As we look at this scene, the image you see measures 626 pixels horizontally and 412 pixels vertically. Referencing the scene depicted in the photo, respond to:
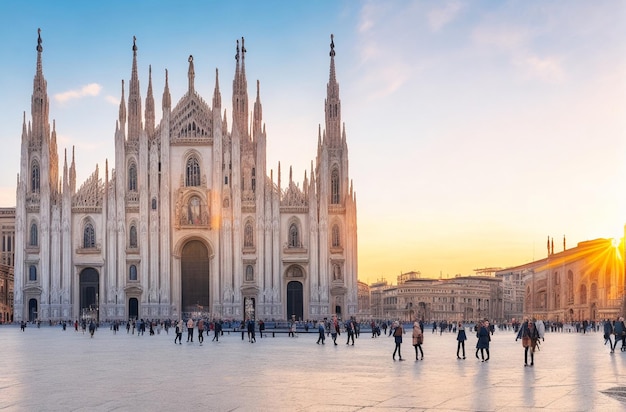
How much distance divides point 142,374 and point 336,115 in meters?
57.8

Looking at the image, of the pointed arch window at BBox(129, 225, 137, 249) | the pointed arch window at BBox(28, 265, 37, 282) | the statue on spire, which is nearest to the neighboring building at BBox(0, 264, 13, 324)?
the pointed arch window at BBox(28, 265, 37, 282)

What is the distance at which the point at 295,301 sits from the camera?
246 ft

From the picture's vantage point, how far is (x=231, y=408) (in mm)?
14133

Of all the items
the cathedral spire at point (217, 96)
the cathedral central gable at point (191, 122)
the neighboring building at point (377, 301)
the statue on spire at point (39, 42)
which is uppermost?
the statue on spire at point (39, 42)

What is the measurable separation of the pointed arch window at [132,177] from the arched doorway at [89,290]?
25.1 ft

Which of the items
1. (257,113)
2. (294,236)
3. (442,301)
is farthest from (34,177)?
(442,301)

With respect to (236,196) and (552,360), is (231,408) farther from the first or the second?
(236,196)

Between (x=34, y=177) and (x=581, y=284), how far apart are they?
62167mm

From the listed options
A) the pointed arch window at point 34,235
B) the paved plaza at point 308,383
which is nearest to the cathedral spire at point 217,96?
the pointed arch window at point 34,235

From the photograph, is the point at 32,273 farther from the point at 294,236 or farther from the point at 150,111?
the point at 294,236

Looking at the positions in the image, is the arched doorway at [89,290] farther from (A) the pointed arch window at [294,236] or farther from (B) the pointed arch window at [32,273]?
(A) the pointed arch window at [294,236]

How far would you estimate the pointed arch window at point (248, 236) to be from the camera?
73.9 metres

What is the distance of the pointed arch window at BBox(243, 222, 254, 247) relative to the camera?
7394cm

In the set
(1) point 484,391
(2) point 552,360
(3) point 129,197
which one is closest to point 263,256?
(3) point 129,197
